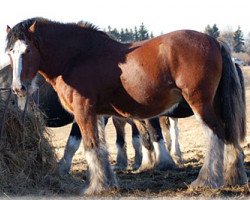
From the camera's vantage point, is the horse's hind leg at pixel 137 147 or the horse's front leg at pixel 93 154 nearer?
the horse's front leg at pixel 93 154

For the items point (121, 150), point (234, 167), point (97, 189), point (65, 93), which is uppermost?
point (65, 93)

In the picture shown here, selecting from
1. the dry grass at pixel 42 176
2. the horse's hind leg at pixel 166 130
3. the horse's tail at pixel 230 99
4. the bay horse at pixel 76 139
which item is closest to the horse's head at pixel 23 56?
the dry grass at pixel 42 176

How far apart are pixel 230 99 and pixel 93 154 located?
227cm

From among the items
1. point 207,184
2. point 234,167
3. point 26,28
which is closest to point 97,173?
point 207,184

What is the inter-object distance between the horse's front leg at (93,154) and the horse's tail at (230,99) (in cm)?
195

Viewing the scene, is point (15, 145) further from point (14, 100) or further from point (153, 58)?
point (153, 58)

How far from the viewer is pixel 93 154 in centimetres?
740

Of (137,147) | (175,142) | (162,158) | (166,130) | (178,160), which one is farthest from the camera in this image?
(166,130)

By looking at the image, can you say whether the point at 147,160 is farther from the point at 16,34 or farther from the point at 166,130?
the point at 16,34

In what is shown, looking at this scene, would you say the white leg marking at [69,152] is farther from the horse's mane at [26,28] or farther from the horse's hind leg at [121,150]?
the horse's mane at [26,28]

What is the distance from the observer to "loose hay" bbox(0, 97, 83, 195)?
7653mm

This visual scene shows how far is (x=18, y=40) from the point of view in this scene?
7.32 metres

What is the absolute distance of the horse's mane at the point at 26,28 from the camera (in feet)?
24.2

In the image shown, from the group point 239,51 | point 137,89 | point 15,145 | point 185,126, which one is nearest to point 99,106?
point 137,89
